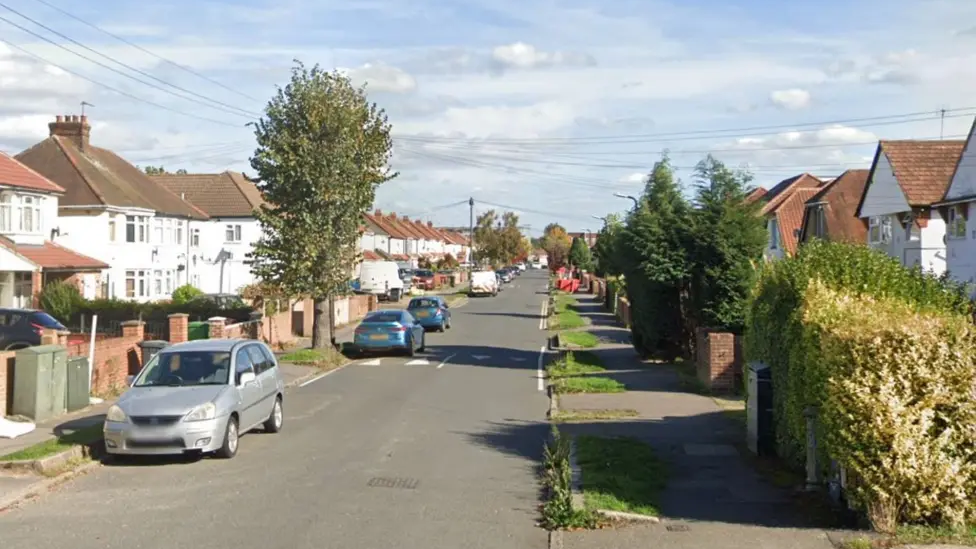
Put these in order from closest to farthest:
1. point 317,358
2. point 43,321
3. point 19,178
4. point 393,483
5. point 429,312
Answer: point 393,483 < point 43,321 < point 317,358 < point 19,178 < point 429,312

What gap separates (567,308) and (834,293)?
152 ft

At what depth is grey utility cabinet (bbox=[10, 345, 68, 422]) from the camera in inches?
621

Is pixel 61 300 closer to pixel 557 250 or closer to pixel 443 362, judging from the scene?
pixel 443 362

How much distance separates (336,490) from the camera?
1163 centimetres

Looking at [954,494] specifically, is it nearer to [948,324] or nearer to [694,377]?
[948,324]

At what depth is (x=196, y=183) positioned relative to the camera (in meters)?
60.5

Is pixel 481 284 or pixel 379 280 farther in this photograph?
pixel 481 284

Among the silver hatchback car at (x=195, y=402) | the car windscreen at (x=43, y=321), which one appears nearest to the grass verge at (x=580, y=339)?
the car windscreen at (x=43, y=321)

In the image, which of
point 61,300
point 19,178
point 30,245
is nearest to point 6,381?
point 61,300

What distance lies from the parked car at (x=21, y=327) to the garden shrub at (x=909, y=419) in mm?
19685

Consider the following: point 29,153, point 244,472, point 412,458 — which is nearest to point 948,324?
point 412,458

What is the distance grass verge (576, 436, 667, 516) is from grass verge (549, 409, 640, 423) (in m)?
2.92

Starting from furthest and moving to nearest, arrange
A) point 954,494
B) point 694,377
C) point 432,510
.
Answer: point 694,377 < point 432,510 < point 954,494

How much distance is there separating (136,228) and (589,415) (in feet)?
101
